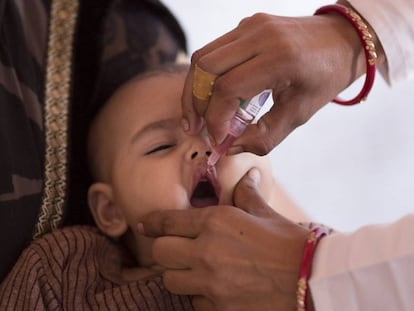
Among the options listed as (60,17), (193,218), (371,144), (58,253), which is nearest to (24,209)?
(58,253)

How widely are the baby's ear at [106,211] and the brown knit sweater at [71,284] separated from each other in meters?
0.10

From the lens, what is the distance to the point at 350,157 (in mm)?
1866

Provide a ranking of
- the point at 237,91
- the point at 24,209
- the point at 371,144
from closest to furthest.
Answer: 1. the point at 237,91
2. the point at 24,209
3. the point at 371,144

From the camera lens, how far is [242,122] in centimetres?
91

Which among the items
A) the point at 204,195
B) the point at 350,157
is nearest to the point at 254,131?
the point at 204,195

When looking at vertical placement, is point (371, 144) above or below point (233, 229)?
below

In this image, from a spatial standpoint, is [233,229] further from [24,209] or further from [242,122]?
[24,209]

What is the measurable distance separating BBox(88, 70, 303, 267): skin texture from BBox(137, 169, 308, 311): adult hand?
100 millimetres

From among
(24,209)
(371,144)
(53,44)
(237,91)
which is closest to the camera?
(237,91)

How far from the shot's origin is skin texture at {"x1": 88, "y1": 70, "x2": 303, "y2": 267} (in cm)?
104

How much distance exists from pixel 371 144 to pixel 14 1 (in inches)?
43.8

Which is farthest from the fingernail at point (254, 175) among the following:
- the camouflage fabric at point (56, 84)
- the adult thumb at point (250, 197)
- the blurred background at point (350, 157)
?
the blurred background at point (350, 157)

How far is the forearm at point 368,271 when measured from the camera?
767 mm

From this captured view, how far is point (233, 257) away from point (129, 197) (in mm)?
302
